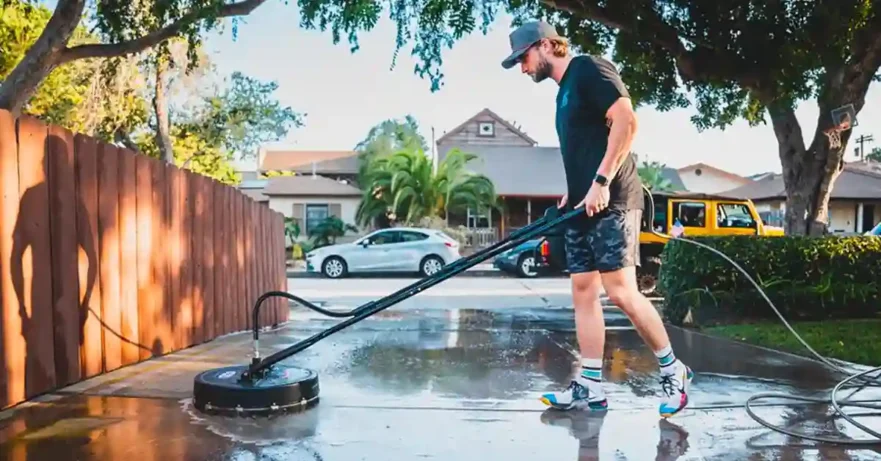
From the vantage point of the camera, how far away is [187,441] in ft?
10.5

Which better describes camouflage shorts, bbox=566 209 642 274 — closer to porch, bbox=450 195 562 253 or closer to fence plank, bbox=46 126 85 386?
fence plank, bbox=46 126 85 386

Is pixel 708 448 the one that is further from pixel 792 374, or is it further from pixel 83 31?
pixel 83 31

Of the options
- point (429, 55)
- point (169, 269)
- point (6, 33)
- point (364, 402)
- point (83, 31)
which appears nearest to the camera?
point (364, 402)

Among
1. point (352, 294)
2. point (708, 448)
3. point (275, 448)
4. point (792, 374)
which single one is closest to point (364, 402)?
point (275, 448)

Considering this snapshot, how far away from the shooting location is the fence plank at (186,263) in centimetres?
585

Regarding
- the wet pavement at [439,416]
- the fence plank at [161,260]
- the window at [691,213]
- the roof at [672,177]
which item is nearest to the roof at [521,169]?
the roof at [672,177]

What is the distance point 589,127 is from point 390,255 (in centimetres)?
1690

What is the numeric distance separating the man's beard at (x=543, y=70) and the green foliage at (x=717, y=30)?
408 centimetres

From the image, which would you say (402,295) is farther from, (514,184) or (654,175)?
(654,175)

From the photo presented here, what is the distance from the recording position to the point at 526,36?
12.7 ft

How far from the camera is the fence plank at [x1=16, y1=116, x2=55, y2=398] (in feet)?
12.5

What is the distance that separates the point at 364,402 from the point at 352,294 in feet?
34.3

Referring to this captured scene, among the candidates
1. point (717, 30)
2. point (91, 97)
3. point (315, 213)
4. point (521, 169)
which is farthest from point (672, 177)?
point (717, 30)

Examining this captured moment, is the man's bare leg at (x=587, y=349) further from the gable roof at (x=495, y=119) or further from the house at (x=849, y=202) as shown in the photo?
the gable roof at (x=495, y=119)
